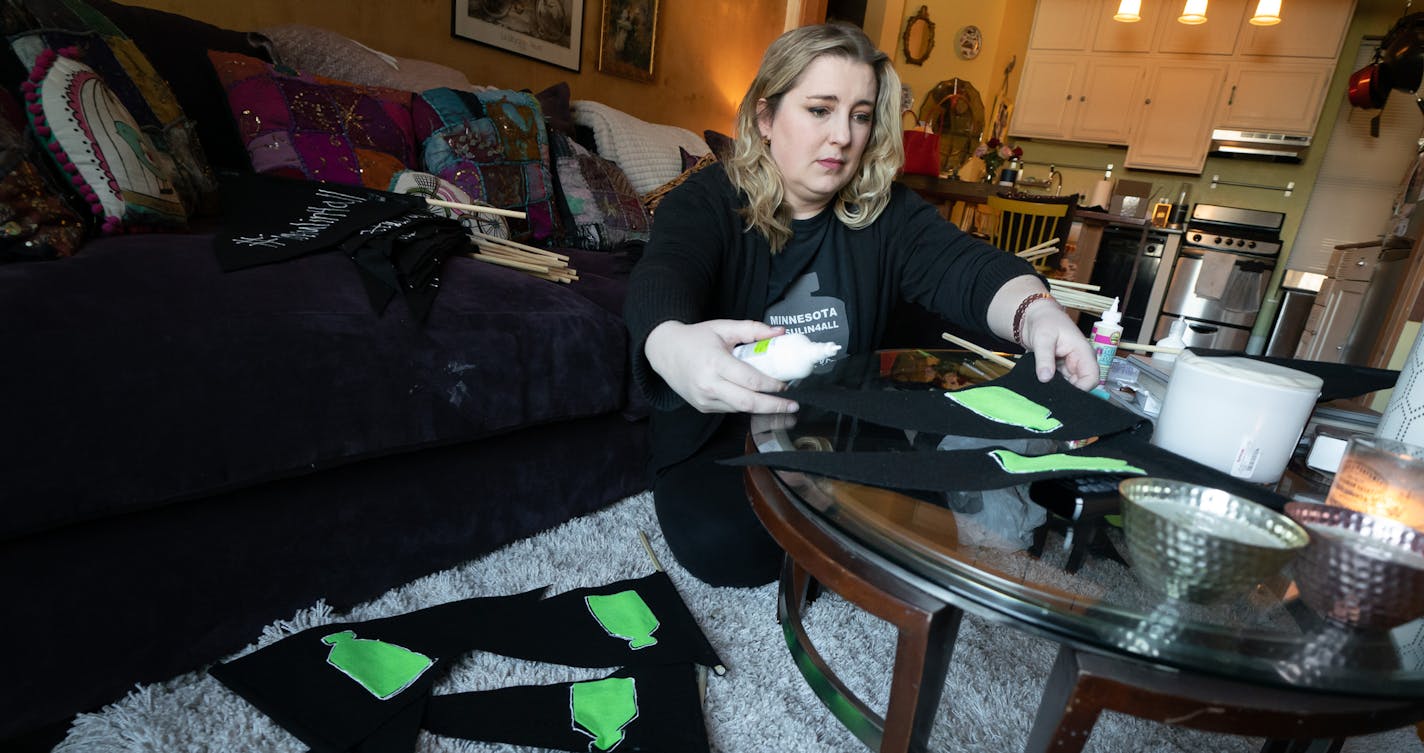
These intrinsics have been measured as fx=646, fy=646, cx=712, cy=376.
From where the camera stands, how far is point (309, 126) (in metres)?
1.41

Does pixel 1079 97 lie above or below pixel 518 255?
above

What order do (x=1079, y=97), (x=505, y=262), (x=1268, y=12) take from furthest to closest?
1. (x=1079, y=97)
2. (x=1268, y=12)
3. (x=505, y=262)

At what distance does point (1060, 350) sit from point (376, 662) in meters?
0.97

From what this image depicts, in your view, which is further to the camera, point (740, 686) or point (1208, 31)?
point (1208, 31)

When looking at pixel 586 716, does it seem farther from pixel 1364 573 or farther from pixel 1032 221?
pixel 1032 221

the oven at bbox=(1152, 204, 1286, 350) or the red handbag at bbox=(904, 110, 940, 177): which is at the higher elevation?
the red handbag at bbox=(904, 110, 940, 177)

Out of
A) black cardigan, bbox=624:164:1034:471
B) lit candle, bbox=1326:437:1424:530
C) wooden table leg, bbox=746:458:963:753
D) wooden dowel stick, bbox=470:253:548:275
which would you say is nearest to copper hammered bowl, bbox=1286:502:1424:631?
lit candle, bbox=1326:437:1424:530

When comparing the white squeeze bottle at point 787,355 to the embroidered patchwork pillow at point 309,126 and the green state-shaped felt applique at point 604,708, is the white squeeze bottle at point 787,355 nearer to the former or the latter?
the green state-shaped felt applique at point 604,708

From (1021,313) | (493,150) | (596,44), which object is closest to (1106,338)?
(1021,313)

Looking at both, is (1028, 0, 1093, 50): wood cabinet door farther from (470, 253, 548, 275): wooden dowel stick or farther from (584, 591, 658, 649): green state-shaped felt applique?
(584, 591, 658, 649): green state-shaped felt applique

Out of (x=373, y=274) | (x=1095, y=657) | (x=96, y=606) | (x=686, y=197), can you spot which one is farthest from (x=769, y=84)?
(x=96, y=606)

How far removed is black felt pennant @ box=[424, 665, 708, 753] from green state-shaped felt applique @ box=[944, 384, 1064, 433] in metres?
0.52

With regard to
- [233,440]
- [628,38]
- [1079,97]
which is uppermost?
[1079,97]

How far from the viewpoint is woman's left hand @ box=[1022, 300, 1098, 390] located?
2.51 ft
